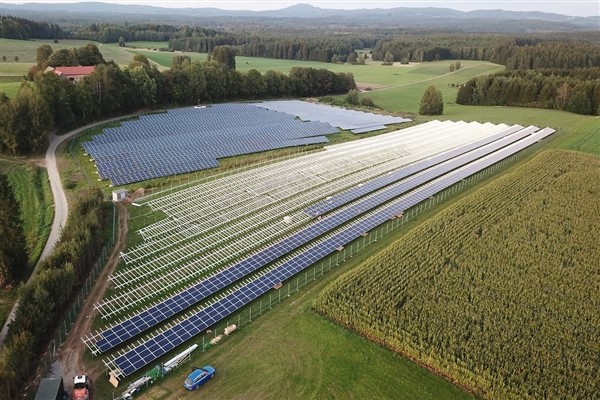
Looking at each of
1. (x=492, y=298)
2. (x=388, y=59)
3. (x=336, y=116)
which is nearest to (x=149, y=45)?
(x=388, y=59)

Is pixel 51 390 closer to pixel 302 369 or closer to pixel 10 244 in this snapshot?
pixel 302 369

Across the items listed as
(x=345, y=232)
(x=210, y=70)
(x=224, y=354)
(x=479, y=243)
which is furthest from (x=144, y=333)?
(x=210, y=70)

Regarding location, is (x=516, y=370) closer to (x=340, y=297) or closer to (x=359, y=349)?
(x=359, y=349)

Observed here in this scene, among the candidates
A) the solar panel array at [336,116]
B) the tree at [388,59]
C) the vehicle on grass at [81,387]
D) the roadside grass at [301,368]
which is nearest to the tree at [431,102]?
the solar panel array at [336,116]

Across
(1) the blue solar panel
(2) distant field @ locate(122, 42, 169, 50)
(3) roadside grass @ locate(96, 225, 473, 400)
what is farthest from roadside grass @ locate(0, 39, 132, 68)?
(3) roadside grass @ locate(96, 225, 473, 400)

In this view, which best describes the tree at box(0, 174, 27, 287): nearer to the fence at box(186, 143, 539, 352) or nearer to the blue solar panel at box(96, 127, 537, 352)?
the blue solar panel at box(96, 127, 537, 352)

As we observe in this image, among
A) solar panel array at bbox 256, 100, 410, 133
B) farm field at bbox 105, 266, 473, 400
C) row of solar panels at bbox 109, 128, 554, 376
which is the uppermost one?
solar panel array at bbox 256, 100, 410, 133
